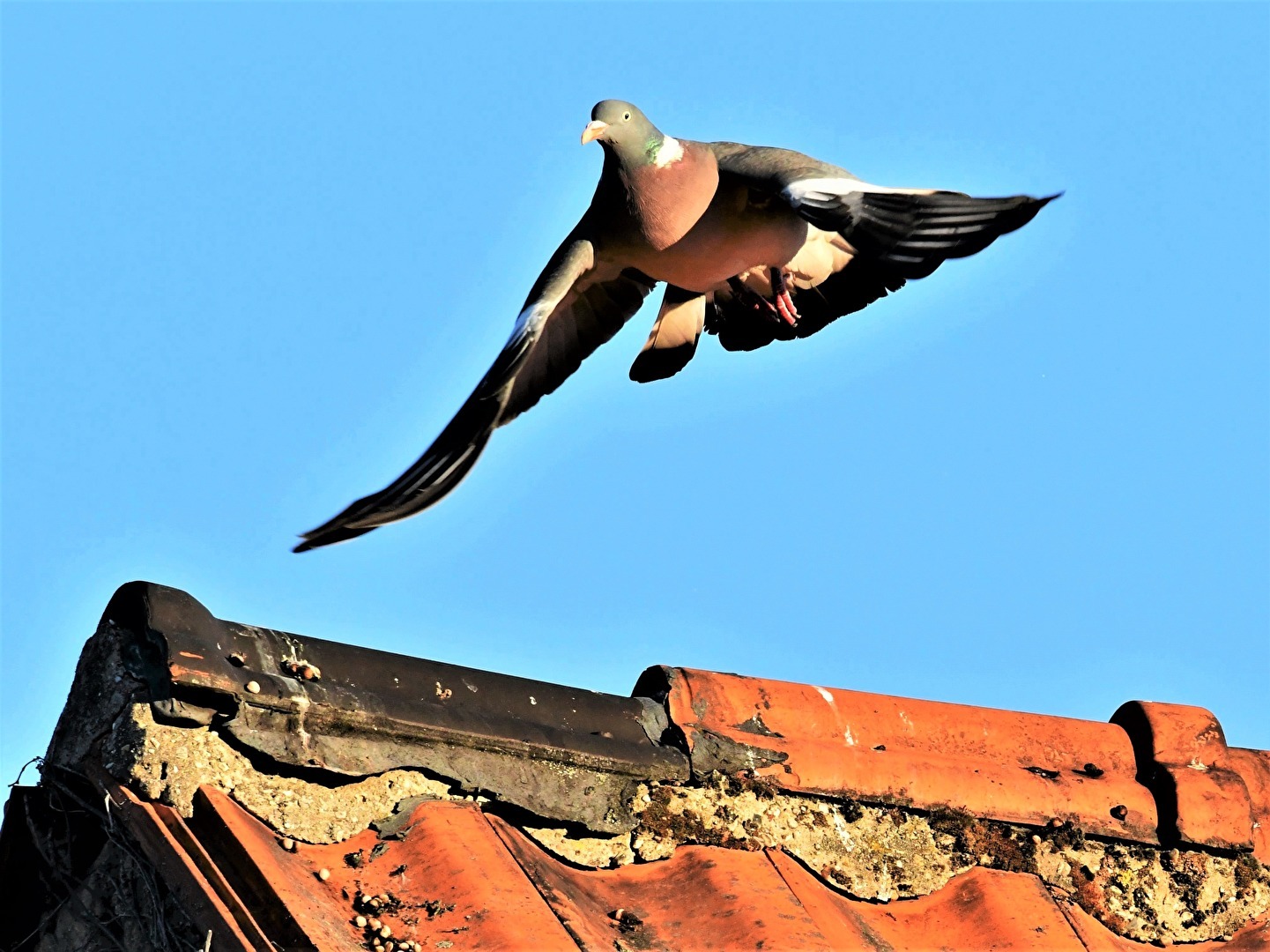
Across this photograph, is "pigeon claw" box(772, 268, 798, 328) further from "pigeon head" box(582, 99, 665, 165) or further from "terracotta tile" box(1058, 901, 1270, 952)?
"terracotta tile" box(1058, 901, 1270, 952)

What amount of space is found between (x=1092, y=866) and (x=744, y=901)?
91 cm

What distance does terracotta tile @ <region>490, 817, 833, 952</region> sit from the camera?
3.22 m

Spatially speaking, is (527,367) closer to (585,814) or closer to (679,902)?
(585,814)

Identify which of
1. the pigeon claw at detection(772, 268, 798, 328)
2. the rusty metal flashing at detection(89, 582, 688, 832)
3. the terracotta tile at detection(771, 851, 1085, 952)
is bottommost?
the terracotta tile at detection(771, 851, 1085, 952)

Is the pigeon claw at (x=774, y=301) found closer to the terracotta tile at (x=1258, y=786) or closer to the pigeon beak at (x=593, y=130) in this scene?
the pigeon beak at (x=593, y=130)

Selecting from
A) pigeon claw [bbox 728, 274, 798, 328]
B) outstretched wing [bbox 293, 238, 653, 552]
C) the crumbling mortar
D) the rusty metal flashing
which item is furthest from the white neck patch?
the crumbling mortar

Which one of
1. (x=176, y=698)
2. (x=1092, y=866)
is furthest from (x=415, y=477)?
(x=1092, y=866)

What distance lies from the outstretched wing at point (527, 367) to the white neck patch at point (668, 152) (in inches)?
12.6

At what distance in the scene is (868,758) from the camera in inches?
150

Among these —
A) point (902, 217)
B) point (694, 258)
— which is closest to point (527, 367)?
point (694, 258)

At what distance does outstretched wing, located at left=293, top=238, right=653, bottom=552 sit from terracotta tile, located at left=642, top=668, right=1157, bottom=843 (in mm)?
910

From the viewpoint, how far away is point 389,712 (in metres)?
3.30

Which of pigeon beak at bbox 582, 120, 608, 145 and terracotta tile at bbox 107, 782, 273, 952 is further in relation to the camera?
pigeon beak at bbox 582, 120, 608, 145

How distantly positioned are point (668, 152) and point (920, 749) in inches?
69.0
